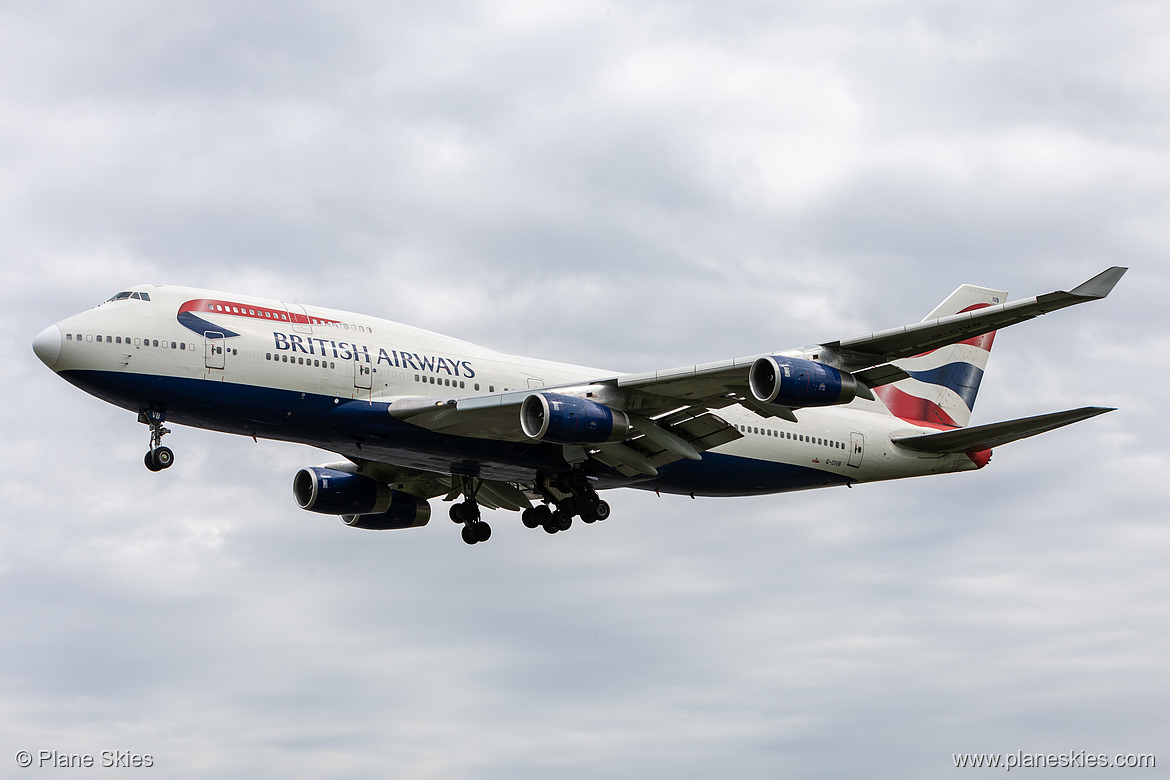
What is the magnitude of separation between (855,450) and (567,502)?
34.0 feet

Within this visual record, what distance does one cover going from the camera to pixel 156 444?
31969 mm

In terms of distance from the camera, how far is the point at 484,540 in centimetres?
4069

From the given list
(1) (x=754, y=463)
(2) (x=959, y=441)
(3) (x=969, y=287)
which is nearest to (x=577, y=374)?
(1) (x=754, y=463)

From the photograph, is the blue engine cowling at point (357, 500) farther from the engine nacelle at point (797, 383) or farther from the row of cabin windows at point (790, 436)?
the engine nacelle at point (797, 383)

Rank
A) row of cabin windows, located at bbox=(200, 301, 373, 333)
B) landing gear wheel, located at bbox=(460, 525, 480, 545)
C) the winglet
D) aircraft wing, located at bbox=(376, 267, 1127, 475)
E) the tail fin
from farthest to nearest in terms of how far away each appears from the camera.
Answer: the tail fin → landing gear wheel, located at bbox=(460, 525, 480, 545) → row of cabin windows, located at bbox=(200, 301, 373, 333) → aircraft wing, located at bbox=(376, 267, 1127, 475) → the winglet

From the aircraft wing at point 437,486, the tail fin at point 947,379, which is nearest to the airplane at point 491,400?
the aircraft wing at point 437,486

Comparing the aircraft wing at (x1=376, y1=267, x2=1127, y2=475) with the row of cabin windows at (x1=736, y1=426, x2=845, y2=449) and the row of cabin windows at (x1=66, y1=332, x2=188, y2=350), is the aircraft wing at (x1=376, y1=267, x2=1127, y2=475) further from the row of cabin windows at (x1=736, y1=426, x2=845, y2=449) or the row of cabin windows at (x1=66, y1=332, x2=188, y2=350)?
the row of cabin windows at (x1=66, y1=332, x2=188, y2=350)

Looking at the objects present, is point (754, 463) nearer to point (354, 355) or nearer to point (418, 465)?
point (418, 465)

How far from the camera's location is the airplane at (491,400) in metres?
30.9

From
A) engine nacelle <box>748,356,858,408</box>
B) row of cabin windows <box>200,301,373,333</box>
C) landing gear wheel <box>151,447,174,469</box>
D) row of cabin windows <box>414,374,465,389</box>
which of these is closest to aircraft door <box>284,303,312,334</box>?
row of cabin windows <box>200,301,373,333</box>

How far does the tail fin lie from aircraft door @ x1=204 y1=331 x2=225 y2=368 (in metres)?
23.5

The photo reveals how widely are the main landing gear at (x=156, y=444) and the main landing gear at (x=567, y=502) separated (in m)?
11.3

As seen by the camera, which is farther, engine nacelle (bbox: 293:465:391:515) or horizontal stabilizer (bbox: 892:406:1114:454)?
engine nacelle (bbox: 293:465:391:515)

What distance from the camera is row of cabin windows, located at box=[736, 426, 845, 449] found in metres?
39.4
